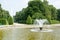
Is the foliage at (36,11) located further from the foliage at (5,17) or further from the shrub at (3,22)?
the shrub at (3,22)

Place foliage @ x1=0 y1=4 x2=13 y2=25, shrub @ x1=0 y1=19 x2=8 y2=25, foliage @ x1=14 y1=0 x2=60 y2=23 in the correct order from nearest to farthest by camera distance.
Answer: shrub @ x1=0 y1=19 x2=8 y2=25
foliage @ x1=0 y1=4 x2=13 y2=25
foliage @ x1=14 y1=0 x2=60 y2=23

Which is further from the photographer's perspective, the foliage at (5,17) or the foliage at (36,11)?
the foliage at (36,11)

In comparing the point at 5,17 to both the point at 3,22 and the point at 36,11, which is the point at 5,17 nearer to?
the point at 3,22

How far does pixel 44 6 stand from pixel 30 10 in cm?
239

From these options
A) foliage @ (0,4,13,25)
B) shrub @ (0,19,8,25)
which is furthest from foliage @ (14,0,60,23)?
shrub @ (0,19,8,25)

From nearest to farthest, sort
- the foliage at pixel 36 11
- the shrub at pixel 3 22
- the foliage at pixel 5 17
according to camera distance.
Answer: the shrub at pixel 3 22
the foliage at pixel 5 17
the foliage at pixel 36 11

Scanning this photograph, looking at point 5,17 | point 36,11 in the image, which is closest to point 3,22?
point 5,17

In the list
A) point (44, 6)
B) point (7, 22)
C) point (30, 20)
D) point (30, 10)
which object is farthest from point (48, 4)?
point (7, 22)

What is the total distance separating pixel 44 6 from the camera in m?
28.4

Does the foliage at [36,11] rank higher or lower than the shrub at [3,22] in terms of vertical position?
higher

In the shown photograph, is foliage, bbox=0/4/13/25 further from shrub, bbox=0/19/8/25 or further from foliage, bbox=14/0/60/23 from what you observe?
foliage, bbox=14/0/60/23

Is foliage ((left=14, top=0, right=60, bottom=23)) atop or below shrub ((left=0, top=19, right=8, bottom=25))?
atop

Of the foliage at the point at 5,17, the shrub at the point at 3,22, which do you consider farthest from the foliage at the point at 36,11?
the shrub at the point at 3,22

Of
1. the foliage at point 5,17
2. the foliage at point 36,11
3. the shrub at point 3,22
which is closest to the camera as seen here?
the shrub at point 3,22
